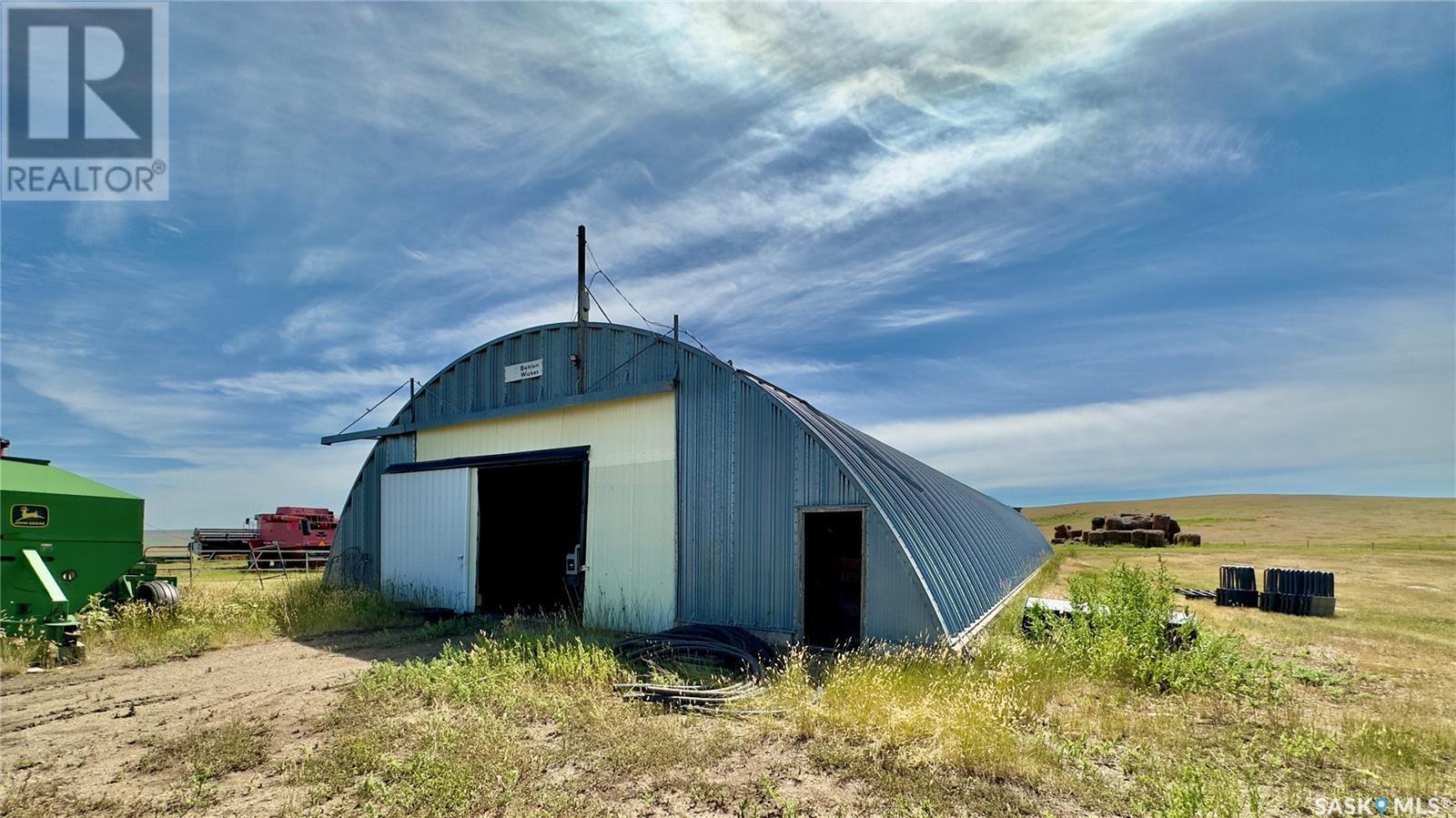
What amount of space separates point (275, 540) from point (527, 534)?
23.3m

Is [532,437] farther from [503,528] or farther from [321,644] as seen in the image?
[321,644]

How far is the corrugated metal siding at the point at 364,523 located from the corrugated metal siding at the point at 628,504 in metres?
5.97

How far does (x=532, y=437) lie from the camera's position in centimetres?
1606

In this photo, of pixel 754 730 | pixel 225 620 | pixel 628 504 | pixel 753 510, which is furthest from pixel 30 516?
pixel 754 730

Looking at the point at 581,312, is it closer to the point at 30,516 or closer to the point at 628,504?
the point at 628,504

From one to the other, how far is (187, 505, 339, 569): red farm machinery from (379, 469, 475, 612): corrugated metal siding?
1846 centimetres

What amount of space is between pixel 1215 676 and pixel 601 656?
27.4 ft

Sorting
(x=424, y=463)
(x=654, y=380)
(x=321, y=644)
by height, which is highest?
(x=654, y=380)

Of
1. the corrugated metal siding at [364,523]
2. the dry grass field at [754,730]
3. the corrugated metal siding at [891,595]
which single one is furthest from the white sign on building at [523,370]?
the corrugated metal siding at [891,595]

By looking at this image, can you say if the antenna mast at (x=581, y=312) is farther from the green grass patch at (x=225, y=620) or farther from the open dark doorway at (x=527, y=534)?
the green grass patch at (x=225, y=620)

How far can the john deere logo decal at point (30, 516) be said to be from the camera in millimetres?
12695

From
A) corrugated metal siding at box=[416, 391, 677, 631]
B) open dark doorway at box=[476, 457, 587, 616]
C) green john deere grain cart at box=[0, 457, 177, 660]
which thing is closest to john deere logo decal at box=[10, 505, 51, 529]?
green john deere grain cart at box=[0, 457, 177, 660]

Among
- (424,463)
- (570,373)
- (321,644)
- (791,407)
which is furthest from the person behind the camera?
(424,463)

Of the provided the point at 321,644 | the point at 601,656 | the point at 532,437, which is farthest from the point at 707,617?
the point at 321,644
